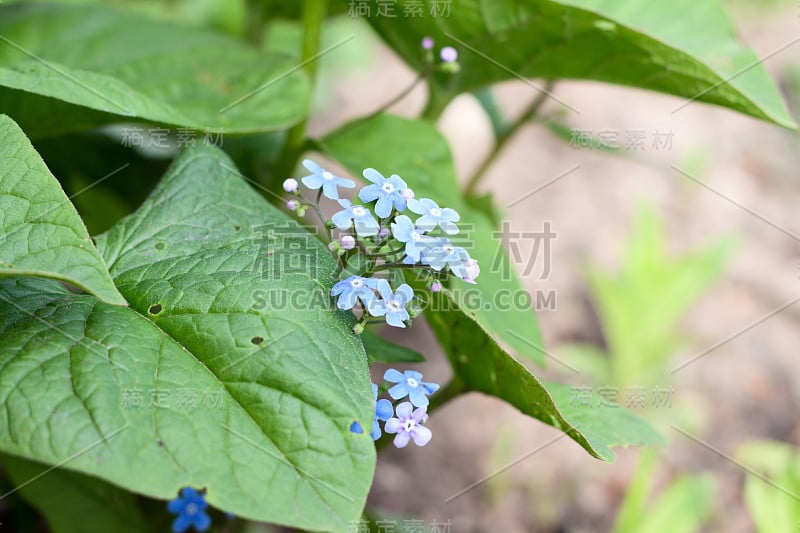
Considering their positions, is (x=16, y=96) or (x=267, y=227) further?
(x=16, y=96)

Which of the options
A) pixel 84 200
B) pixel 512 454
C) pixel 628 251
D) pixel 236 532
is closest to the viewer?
pixel 236 532

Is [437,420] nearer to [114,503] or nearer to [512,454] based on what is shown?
[512,454]

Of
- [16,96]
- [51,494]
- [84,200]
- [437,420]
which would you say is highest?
[16,96]

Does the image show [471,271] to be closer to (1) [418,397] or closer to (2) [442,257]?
(2) [442,257]

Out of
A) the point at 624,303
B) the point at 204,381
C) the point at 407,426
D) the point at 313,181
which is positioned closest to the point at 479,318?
the point at 407,426

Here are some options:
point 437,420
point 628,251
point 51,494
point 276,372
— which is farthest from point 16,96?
point 628,251

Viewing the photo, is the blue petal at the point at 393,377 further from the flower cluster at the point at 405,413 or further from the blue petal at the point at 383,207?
the blue petal at the point at 383,207

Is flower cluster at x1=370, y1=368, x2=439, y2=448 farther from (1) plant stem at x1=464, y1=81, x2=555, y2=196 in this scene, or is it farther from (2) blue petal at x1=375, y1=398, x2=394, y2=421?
(1) plant stem at x1=464, y1=81, x2=555, y2=196
